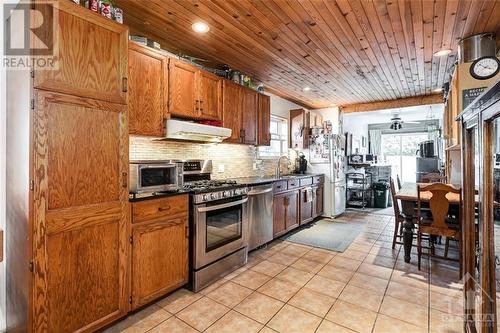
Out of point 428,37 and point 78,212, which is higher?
point 428,37

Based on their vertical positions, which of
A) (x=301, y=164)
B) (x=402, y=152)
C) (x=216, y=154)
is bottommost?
(x=301, y=164)

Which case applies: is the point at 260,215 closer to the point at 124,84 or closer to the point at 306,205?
the point at 306,205

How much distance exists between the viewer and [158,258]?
2254mm

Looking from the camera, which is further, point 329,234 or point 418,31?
point 329,234

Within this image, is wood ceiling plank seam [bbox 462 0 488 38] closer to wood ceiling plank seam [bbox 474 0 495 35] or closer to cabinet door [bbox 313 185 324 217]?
wood ceiling plank seam [bbox 474 0 495 35]

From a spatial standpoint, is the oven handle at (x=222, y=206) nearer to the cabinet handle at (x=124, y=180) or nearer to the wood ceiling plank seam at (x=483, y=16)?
the cabinet handle at (x=124, y=180)

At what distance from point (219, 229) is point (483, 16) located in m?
3.18

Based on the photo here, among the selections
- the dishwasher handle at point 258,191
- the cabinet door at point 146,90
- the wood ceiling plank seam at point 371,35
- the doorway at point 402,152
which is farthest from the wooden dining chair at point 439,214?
the doorway at point 402,152

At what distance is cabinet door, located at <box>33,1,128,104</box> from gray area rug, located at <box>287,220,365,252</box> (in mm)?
3237

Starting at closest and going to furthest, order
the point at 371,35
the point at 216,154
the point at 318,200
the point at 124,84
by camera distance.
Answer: the point at 124,84 → the point at 371,35 → the point at 216,154 → the point at 318,200

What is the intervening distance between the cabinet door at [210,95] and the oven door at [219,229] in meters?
1.08

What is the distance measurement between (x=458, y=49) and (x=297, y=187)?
2784mm

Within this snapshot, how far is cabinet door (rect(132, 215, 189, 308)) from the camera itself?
211 centimetres

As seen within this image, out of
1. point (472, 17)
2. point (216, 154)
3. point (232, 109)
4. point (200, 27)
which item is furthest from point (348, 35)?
point (216, 154)
